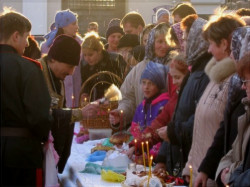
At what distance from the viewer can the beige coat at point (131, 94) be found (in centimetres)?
803

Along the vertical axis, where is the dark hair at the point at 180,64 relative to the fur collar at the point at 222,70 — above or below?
below

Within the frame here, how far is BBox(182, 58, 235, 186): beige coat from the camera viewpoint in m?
5.01

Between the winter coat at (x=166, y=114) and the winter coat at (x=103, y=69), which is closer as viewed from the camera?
the winter coat at (x=166, y=114)

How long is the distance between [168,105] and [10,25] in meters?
1.99

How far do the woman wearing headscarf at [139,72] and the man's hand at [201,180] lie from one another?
2.52 meters

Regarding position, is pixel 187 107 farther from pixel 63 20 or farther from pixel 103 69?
pixel 63 20

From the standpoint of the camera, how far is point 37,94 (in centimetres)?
480

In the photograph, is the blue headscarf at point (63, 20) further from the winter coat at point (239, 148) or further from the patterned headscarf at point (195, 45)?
the winter coat at point (239, 148)

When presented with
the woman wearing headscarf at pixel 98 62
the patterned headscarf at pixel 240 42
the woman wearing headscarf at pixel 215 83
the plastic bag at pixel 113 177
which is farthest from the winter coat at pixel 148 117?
the woman wearing headscarf at pixel 98 62

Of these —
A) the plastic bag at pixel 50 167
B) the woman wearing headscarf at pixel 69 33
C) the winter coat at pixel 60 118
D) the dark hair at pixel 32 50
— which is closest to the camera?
the plastic bag at pixel 50 167

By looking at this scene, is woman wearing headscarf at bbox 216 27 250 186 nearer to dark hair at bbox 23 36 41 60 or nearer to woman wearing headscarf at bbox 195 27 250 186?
woman wearing headscarf at bbox 195 27 250 186

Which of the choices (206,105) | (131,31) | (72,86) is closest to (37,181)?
(206,105)

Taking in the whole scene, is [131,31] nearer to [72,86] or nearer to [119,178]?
[72,86]

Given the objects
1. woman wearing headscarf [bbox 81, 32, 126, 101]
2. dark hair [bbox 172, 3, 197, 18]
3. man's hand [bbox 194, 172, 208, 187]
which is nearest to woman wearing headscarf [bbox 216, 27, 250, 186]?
man's hand [bbox 194, 172, 208, 187]
